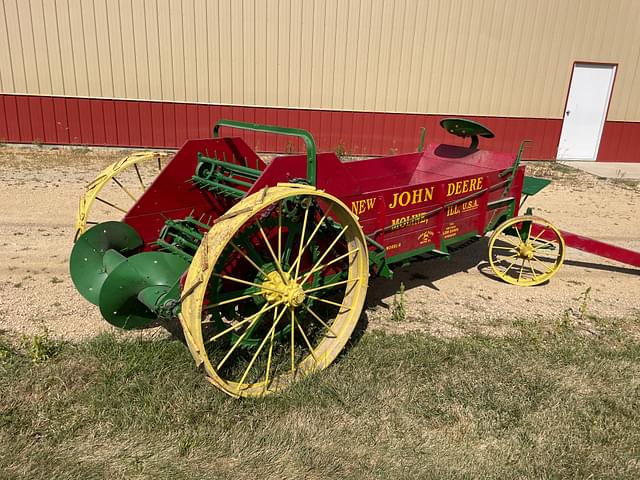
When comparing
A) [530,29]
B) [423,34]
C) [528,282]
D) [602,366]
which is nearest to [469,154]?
[528,282]

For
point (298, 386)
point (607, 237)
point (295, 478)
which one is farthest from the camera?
point (607, 237)

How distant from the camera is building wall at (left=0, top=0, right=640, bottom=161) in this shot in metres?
10.3

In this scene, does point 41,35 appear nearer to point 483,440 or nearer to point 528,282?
point 528,282

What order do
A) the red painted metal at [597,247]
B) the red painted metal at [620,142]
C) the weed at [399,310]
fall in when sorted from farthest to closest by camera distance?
the red painted metal at [620,142] < the red painted metal at [597,247] < the weed at [399,310]

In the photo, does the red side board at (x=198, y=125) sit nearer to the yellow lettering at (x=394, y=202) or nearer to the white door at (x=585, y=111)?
the white door at (x=585, y=111)

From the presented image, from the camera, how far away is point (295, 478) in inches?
99.3

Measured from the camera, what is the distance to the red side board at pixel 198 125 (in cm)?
1066

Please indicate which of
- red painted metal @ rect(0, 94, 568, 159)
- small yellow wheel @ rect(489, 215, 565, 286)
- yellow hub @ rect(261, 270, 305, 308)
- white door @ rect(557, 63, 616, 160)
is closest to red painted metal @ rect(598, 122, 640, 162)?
white door @ rect(557, 63, 616, 160)

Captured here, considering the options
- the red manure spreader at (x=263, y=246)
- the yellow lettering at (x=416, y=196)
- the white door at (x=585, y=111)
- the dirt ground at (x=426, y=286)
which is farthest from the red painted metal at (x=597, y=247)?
the white door at (x=585, y=111)

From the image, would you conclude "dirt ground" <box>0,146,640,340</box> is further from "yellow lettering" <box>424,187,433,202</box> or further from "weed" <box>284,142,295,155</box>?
"weed" <box>284,142,295,155</box>

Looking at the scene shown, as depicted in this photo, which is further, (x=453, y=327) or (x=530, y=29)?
(x=530, y=29)

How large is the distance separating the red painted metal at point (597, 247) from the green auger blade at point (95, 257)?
394 centimetres

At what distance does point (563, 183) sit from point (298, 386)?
9.03 m

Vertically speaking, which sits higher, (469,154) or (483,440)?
(469,154)
